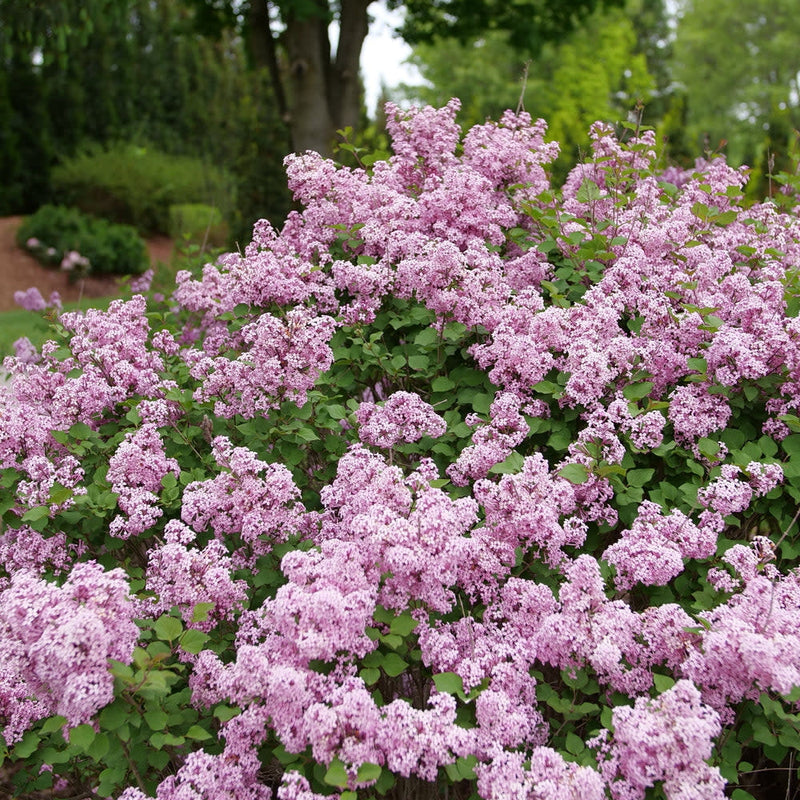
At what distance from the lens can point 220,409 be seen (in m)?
3.48

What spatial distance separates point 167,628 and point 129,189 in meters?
23.5

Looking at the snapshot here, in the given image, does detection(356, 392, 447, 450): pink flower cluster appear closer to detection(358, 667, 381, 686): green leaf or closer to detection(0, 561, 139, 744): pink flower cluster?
detection(358, 667, 381, 686): green leaf

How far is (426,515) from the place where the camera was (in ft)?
8.28

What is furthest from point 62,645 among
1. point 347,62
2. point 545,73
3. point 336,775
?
point 545,73

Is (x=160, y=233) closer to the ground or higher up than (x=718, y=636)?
closer to the ground

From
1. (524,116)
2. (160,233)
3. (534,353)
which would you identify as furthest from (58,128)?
(534,353)

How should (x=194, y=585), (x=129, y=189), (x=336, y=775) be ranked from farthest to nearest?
1. (x=129, y=189)
2. (x=194, y=585)
3. (x=336, y=775)

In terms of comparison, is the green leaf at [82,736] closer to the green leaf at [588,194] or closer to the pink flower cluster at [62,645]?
the pink flower cluster at [62,645]

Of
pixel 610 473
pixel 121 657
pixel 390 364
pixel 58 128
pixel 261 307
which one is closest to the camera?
pixel 121 657

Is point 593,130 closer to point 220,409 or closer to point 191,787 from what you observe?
point 220,409

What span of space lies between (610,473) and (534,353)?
603 millimetres

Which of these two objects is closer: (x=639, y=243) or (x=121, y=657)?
(x=121, y=657)

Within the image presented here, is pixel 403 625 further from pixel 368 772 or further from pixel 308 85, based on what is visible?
pixel 308 85

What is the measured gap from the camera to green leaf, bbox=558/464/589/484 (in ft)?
9.47
